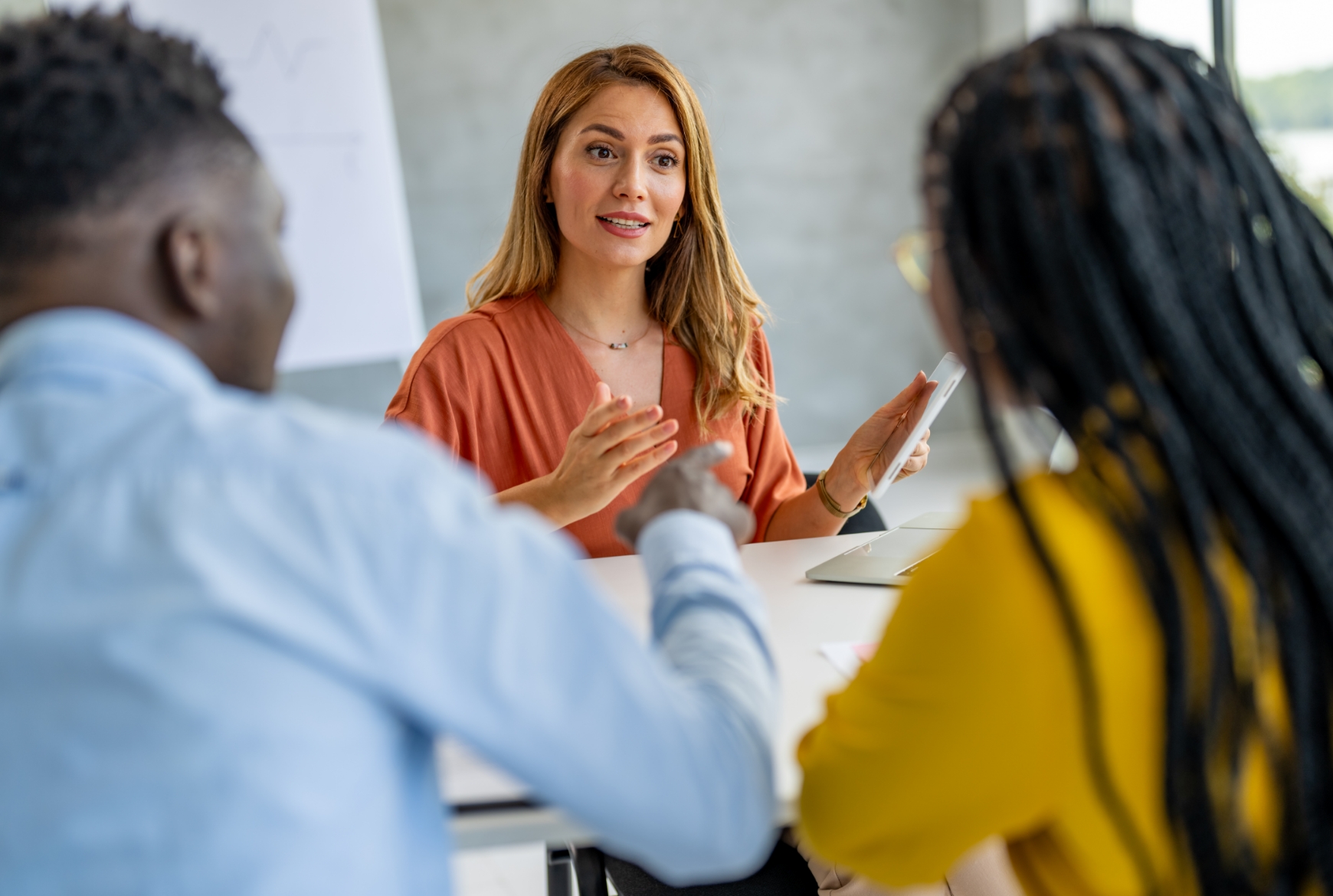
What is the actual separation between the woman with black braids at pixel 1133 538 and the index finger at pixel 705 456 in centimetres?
27

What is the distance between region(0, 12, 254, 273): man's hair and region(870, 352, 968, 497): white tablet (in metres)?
1.11

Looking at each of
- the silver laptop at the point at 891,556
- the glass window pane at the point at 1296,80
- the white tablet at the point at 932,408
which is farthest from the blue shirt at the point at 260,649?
the glass window pane at the point at 1296,80

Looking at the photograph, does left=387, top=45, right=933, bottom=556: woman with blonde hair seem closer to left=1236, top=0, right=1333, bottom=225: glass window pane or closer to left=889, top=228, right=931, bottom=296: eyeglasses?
left=889, top=228, right=931, bottom=296: eyeglasses

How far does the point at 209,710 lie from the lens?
52 centimetres

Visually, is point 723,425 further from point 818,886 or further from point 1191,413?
point 1191,413

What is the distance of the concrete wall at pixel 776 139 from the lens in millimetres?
4609

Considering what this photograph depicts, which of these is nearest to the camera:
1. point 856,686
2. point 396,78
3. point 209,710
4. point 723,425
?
point 209,710

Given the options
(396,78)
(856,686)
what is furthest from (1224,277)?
(396,78)

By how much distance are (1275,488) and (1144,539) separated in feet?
0.27

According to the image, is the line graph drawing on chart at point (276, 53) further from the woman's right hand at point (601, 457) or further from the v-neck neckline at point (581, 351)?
the woman's right hand at point (601, 457)

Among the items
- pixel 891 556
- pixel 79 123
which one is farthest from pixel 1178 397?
pixel 891 556

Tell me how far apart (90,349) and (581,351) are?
138cm

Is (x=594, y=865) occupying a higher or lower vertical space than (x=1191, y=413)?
lower

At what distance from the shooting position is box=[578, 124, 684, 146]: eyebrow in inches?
75.5
